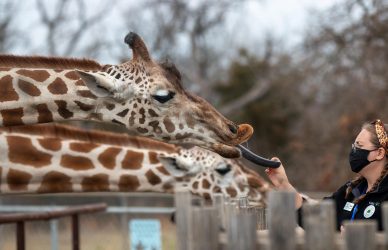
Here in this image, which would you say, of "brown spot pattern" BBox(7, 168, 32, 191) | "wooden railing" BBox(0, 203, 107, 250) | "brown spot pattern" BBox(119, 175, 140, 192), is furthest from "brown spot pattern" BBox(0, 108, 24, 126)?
"brown spot pattern" BBox(119, 175, 140, 192)

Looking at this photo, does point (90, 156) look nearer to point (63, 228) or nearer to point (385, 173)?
point (385, 173)

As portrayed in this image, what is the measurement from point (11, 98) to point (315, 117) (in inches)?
770

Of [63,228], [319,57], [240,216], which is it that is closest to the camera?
[240,216]

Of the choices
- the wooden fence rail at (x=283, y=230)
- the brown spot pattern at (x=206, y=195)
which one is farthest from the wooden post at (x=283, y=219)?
the brown spot pattern at (x=206, y=195)

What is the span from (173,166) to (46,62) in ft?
8.78

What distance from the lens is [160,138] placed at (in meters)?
6.02

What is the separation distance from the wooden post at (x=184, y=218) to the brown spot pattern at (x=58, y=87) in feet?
8.13

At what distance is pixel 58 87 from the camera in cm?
588

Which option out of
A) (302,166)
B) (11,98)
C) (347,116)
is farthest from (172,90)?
(302,166)

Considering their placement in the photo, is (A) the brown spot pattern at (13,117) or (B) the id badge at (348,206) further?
(A) the brown spot pattern at (13,117)

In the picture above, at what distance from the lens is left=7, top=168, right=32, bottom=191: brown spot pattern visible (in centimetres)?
683

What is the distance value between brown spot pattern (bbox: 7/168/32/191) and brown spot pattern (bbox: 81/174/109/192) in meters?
0.61

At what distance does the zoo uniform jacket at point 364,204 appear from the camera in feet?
15.0

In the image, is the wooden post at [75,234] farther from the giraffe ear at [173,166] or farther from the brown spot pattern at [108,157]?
the giraffe ear at [173,166]
